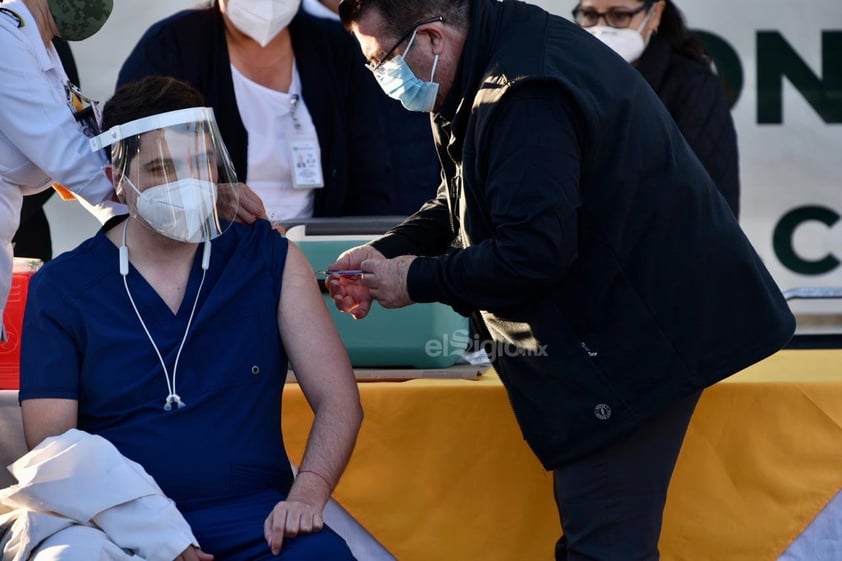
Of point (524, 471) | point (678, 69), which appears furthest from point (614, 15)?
point (524, 471)

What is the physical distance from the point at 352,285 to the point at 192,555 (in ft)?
1.89

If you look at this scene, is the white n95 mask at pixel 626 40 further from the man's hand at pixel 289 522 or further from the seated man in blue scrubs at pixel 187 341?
the man's hand at pixel 289 522

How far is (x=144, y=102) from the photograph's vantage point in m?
2.27

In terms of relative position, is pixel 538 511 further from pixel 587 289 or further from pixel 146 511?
pixel 146 511

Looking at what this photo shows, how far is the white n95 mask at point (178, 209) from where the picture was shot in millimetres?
2246

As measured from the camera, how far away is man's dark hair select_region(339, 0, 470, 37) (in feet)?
6.84

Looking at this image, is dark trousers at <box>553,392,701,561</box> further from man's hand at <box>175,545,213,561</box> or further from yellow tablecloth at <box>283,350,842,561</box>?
man's hand at <box>175,545,213,561</box>

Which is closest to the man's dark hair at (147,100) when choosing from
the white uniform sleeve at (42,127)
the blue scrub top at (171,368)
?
the white uniform sleeve at (42,127)

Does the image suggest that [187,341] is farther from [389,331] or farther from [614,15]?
[614,15]

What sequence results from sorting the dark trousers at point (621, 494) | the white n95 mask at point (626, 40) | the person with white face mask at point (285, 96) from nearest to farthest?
the dark trousers at point (621, 494)
the person with white face mask at point (285, 96)
the white n95 mask at point (626, 40)

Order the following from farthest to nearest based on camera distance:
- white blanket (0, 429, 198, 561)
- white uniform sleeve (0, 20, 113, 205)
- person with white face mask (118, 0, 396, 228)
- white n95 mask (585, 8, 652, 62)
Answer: white n95 mask (585, 8, 652, 62)
person with white face mask (118, 0, 396, 228)
white uniform sleeve (0, 20, 113, 205)
white blanket (0, 429, 198, 561)

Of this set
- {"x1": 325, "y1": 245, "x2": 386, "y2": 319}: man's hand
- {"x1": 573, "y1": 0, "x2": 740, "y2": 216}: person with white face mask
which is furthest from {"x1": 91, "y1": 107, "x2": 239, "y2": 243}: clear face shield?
{"x1": 573, "y1": 0, "x2": 740, "y2": 216}: person with white face mask

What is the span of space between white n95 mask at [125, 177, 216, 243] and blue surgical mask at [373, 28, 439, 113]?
0.40m

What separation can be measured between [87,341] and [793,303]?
265 cm
